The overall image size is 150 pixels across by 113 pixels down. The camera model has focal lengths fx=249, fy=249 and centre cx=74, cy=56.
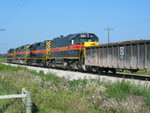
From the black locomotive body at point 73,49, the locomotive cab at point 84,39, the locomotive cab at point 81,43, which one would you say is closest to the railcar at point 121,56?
the locomotive cab at point 81,43

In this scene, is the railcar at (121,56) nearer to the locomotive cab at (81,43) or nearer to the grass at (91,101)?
the locomotive cab at (81,43)

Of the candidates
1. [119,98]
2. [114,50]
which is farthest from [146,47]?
[119,98]

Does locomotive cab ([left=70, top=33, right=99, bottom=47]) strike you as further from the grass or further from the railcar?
the grass

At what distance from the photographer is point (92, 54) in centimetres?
2289

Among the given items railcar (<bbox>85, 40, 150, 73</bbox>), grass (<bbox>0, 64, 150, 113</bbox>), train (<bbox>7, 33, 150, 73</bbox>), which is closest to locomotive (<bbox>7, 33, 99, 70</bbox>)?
train (<bbox>7, 33, 150, 73</bbox>)

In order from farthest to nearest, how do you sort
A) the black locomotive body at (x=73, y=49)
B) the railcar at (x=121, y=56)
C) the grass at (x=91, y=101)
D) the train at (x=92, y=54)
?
1. the black locomotive body at (x=73, y=49)
2. the train at (x=92, y=54)
3. the railcar at (x=121, y=56)
4. the grass at (x=91, y=101)

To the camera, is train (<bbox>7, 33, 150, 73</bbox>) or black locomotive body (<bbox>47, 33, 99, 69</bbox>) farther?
black locomotive body (<bbox>47, 33, 99, 69</bbox>)

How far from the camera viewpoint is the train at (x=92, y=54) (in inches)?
661

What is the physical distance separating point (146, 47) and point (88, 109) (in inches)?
374

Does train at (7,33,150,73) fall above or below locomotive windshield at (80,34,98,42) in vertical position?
below

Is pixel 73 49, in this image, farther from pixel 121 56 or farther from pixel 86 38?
pixel 121 56

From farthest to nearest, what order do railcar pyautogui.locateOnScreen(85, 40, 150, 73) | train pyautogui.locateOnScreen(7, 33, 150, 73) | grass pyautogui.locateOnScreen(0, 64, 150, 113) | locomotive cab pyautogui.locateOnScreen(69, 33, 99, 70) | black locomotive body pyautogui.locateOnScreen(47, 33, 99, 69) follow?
black locomotive body pyautogui.locateOnScreen(47, 33, 99, 69), locomotive cab pyautogui.locateOnScreen(69, 33, 99, 70), train pyautogui.locateOnScreen(7, 33, 150, 73), railcar pyautogui.locateOnScreen(85, 40, 150, 73), grass pyautogui.locateOnScreen(0, 64, 150, 113)

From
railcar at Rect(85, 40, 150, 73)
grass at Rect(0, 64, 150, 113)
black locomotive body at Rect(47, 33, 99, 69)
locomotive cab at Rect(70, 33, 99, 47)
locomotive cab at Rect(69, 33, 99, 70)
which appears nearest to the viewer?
grass at Rect(0, 64, 150, 113)

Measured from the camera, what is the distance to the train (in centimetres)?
1678
